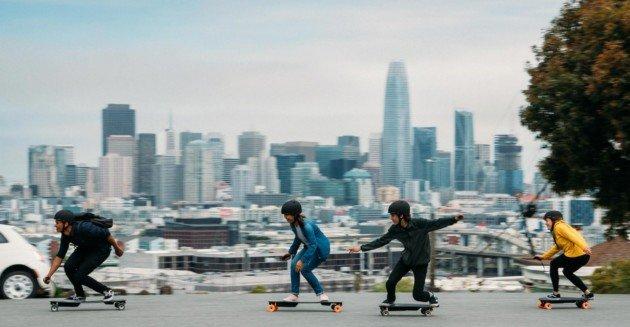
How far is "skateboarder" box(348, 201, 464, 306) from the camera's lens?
14.2m

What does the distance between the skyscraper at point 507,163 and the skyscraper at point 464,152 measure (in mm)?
18140

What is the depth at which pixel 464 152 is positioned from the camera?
141 m

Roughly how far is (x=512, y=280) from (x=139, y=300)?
11.4 m

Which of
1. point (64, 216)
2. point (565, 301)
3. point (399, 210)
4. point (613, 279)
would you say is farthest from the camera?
point (613, 279)

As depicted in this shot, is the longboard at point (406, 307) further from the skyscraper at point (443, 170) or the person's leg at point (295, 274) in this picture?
the skyscraper at point (443, 170)

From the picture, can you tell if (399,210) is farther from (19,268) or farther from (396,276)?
(19,268)

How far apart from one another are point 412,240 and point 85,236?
466cm

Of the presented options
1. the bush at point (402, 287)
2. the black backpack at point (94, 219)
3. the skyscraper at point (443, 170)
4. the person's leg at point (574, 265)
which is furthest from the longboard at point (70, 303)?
the skyscraper at point (443, 170)

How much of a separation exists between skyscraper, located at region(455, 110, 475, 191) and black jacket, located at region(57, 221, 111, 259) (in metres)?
86.2

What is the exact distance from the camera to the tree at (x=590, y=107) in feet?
69.6

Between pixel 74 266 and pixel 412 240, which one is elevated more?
pixel 412 240

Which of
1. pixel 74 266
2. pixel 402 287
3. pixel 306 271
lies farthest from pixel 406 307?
pixel 402 287

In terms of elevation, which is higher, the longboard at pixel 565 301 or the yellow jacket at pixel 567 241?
the yellow jacket at pixel 567 241

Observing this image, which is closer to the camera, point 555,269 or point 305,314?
point 305,314
